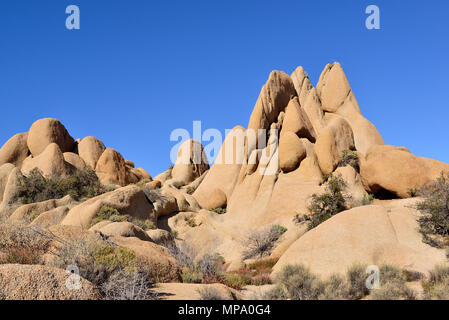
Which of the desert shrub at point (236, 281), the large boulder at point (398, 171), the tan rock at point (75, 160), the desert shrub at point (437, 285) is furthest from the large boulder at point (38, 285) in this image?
the tan rock at point (75, 160)

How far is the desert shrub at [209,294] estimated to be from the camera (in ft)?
21.8

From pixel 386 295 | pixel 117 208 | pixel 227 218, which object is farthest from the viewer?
pixel 227 218

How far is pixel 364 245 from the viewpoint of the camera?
11.7 meters

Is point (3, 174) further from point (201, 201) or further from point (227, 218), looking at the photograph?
point (227, 218)

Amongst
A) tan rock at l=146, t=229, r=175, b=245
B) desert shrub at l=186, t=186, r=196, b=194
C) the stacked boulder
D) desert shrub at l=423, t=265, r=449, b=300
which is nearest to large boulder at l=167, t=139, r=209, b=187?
desert shrub at l=186, t=186, r=196, b=194

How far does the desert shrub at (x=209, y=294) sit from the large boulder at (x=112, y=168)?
106 feet

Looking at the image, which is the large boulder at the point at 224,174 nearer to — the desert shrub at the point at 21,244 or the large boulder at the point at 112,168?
the large boulder at the point at 112,168

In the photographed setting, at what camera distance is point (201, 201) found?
32250mm

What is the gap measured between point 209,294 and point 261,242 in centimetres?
1404

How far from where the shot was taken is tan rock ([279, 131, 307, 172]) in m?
26.5

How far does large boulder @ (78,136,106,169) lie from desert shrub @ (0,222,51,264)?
34.2m

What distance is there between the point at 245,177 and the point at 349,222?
58.2 feet

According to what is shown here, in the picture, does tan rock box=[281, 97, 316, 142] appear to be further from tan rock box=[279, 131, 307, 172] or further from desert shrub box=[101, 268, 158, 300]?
desert shrub box=[101, 268, 158, 300]

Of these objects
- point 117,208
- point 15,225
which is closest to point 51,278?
point 15,225
